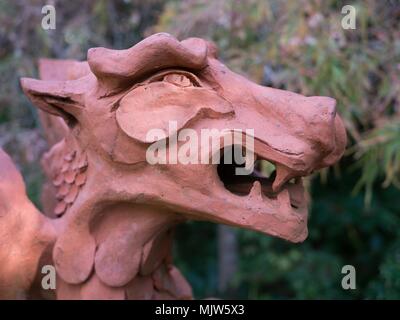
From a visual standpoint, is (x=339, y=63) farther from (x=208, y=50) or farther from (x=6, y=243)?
(x=6, y=243)

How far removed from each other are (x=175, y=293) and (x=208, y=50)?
0.56m

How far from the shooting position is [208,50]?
1.16m

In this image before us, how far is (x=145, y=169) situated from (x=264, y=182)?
0.23 metres

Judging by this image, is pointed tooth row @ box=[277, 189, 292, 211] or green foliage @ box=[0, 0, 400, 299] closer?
pointed tooth row @ box=[277, 189, 292, 211]

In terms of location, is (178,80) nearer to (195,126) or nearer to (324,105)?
(195,126)

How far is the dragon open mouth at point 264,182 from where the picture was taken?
1.05 m

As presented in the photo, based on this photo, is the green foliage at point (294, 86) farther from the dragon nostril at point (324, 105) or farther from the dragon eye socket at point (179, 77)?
the dragon eye socket at point (179, 77)

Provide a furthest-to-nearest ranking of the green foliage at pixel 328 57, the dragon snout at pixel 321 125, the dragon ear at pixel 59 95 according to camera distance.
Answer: the green foliage at pixel 328 57, the dragon ear at pixel 59 95, the dragon snout at pixel 321 125

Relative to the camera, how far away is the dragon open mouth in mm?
1053

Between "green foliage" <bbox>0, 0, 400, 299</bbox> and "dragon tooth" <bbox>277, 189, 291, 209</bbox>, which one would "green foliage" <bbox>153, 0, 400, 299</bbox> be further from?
"dragon tooth" <bbox>277, 189, 291, 209</bbox>

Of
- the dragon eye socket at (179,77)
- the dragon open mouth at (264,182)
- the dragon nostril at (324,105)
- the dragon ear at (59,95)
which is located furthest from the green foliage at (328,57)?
the dragon ear at (59,95)

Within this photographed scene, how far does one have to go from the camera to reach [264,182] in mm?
1137

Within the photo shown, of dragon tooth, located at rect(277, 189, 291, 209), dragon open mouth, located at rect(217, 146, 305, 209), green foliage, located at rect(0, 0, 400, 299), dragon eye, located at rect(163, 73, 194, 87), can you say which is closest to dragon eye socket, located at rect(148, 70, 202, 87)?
dragon eye, located at rect(163, 73, 194, 87)

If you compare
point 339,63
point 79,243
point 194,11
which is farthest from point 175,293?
point 194,11
